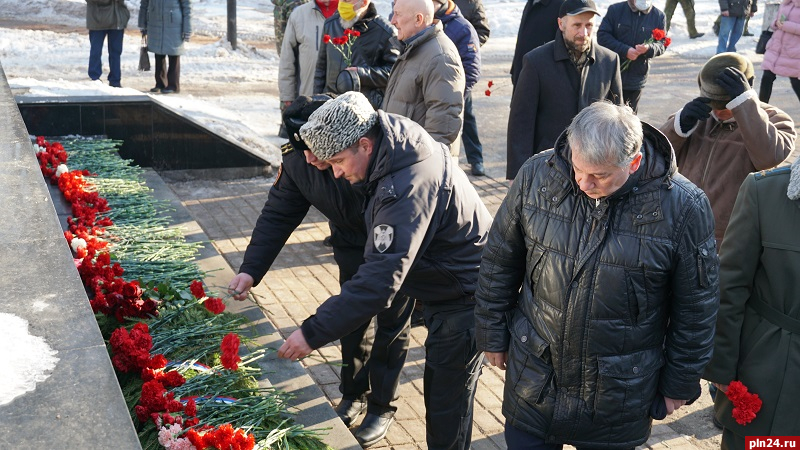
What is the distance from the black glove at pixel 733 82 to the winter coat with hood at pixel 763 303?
1.02m

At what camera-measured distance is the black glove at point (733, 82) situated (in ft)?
14.1

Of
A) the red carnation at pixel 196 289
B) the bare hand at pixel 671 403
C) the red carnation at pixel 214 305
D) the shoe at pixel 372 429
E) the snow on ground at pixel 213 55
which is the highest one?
the bare hand at pixel 671 403

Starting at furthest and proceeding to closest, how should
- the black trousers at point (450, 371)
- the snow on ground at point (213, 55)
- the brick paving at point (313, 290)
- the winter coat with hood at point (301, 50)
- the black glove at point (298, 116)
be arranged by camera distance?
the snow on ground at point (213, 55) → the winter coat with hood at point (301, 50) → the brick paving at point (313, 290) → the black trousers at point (450, 371) → the black glove at point (298, 116)

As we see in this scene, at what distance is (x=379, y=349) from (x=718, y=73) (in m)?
2.10

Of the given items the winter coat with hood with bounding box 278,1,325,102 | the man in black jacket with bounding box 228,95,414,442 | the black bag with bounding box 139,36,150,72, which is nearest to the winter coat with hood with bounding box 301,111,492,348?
the man in black jacket with bounding box 228,95,414,442

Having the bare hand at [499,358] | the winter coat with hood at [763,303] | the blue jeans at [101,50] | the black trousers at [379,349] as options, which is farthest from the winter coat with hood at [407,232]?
the blue jeans at [101,50]

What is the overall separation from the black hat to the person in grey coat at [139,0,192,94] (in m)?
7.71

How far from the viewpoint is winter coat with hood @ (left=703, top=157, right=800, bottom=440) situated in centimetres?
331

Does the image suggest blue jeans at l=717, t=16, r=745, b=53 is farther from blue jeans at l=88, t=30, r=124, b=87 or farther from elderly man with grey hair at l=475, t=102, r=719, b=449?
elderly man with grey hair at l=475, t=102, r=719, b=449

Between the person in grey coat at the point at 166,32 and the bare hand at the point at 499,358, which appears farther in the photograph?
the person in grey coat at the point at 166,32

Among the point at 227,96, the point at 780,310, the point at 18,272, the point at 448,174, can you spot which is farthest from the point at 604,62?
the point at 227,96

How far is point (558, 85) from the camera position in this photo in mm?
5793

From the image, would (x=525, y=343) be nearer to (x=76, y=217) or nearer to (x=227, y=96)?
(x=76, y=217)

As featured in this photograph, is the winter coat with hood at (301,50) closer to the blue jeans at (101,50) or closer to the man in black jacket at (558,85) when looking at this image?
the man in black jacket at (558,85)
